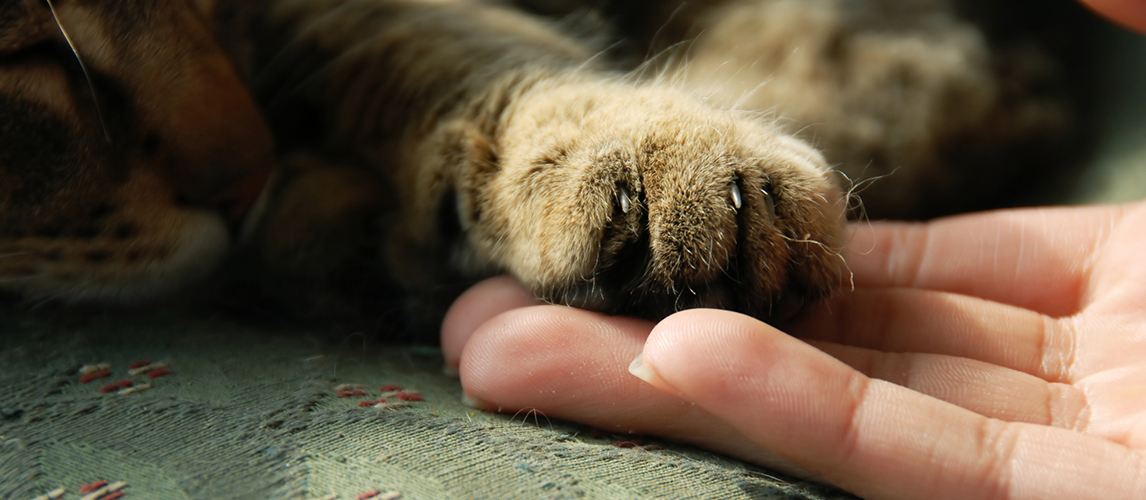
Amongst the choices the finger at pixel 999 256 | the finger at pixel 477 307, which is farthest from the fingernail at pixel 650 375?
the finger at pixel 999 256

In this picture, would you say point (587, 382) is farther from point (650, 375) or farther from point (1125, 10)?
point (1125, 10)

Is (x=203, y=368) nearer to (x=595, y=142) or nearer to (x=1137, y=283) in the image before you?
(x=595, y=142)

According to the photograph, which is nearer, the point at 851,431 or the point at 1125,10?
the point at 851,431

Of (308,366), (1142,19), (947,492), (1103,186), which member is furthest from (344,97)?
(1103,186)

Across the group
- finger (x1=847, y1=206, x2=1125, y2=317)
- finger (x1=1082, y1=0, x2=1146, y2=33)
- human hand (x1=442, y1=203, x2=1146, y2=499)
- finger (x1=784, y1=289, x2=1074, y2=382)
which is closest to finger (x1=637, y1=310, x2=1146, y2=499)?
human hand (x1=442, y1=203, x2=1146, y2=499)

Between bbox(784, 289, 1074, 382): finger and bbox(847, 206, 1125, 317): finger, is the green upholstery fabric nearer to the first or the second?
bbox(784, 289, 1074, 382): finger

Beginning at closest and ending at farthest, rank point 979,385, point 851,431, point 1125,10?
point 851,431
point 979,385
point 1125,10

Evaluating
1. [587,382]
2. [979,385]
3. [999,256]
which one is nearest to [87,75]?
[587,382]
